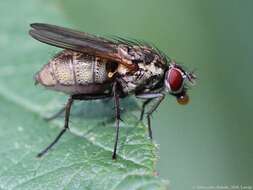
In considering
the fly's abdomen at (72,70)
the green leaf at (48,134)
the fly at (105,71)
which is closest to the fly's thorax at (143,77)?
the fly at (105,71)

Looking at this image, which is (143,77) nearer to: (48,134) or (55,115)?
(55,115)

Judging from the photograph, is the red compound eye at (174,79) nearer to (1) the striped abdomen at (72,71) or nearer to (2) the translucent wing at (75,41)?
(2) the translucent wing at (75,41)

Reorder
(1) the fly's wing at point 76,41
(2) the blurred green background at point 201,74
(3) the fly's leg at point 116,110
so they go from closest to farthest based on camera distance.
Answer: (3) the fly's leg at point 116,110 < (1) the fly's wing at point 76,41 < (2) the blurred green background at point 201,74

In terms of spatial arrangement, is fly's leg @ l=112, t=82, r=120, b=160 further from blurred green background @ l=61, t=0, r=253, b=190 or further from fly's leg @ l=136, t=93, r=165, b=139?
blurred green background @ l=61, t=0, r=253, b=190

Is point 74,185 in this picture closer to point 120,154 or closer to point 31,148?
point 120,154

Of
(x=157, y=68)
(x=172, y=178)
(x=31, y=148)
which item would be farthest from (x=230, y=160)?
(x=31, y=148)

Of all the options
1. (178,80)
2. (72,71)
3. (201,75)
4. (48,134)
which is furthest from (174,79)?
(201,75)

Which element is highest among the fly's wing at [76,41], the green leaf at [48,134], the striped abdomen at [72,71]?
the fly's wing at [76,41]
